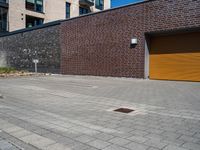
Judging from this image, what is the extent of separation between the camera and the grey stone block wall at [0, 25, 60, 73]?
19.6 metres

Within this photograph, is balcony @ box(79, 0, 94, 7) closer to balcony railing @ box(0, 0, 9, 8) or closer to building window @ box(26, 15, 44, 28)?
building window @ box(26, 15, 44, 28)

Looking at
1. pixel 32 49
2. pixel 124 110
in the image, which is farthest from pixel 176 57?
pixel 32 49

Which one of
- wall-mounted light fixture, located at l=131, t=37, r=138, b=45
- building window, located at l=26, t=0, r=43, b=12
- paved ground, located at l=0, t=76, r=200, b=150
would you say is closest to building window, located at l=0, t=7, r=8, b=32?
building window, located at l=26, t=0, r=43, b=12

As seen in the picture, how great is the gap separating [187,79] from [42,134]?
10690 mm

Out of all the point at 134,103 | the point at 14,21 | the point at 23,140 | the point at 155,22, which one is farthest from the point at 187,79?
the point at 14,21

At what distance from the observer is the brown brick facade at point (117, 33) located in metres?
11.9

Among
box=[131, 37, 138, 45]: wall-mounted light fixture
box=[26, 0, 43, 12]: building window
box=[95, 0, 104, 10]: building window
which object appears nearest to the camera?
box=[131, 37, 138, 45]: wall-mounted light fixture

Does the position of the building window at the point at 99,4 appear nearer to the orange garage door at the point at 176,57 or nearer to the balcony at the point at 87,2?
the balcony at the point at 87,2

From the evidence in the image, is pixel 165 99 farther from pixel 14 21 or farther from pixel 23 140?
pixel 14 21

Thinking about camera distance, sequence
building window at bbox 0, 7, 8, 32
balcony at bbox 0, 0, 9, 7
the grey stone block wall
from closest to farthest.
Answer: the grey stone block wall → balcony at bbox 0, 0, 9, 7 → building window at bbox 0, 7, 8, 32

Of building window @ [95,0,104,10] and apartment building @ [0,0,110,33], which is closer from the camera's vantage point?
apartment building @ [0,0,110,33]

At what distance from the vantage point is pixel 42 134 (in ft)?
12.4

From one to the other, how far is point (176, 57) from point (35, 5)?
79.6 feet

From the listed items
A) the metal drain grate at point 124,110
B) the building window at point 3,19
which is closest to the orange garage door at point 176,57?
the metal drain grate at point 124,110
